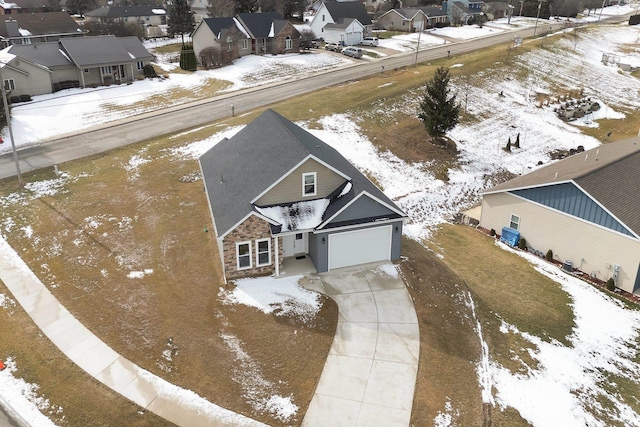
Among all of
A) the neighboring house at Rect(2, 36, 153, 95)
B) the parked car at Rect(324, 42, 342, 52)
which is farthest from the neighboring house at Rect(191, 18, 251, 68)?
the parked car at Rect(324, 42, 342, 52)

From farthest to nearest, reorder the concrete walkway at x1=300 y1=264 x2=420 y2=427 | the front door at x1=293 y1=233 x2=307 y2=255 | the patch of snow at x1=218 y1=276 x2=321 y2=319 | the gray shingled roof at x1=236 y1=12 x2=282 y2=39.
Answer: the gray shingled roof at x1=236 y1=12 x2=282 y2=39 → the front door at x1=293 y1=233 x2=307 y2=255 → the patch of snow at x1=218 y1=276 x2=321 y2=319 → the concrete walkway at x1=300 y1=264 x2=420 y2=427

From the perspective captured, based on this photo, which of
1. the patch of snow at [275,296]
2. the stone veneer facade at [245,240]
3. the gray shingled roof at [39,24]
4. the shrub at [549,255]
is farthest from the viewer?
the gray shingled roof at [39,24]

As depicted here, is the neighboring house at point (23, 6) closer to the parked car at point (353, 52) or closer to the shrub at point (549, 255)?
the parked car at point (353, 52)

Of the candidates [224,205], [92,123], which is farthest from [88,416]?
[92,123]

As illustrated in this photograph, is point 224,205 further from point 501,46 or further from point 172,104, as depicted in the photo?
point 501,46

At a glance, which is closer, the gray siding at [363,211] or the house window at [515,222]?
the gray siding at [363,211]

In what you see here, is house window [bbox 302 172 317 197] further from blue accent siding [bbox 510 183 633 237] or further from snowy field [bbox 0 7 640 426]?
blue accent siding [bbox 510 183 633 237]

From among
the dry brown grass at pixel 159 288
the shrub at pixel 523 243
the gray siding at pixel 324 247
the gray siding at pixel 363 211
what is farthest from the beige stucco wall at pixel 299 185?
the shrub at pixel 523 243
